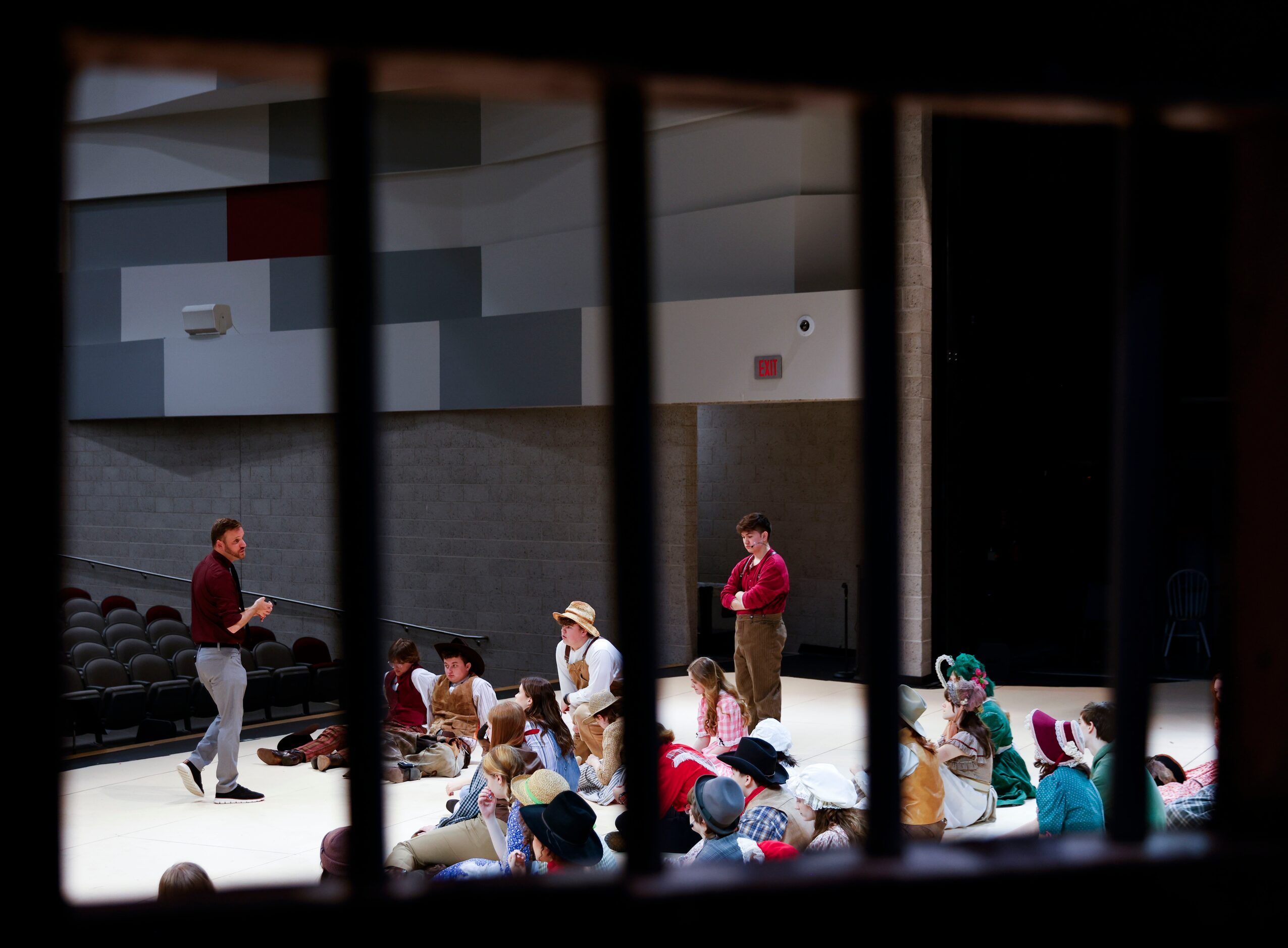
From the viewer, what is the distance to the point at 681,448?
451 inches

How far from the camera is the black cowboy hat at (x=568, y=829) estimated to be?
3.71 m

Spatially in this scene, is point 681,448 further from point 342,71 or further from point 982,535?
point 342,71

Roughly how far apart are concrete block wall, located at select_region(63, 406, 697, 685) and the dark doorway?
2887 mm

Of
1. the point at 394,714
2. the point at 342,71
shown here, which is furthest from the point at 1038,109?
the point at 394,714

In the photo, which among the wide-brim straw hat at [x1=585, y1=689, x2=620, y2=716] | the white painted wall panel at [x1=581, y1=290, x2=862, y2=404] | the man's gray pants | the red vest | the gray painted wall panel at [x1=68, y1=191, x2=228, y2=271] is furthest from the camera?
the gray painted wall panel at [x1=68, y1=191, x2=228, y2=271]

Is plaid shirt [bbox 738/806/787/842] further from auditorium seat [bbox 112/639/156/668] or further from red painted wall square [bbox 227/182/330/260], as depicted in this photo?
red painted wall square [bbox 227/182/330/260]

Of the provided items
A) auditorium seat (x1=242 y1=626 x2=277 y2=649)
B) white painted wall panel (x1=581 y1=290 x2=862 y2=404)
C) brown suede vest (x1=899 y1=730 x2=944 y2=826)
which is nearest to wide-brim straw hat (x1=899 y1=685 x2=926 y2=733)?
brown suede vest (x1=899 y1=730 x2=944 y2=826)

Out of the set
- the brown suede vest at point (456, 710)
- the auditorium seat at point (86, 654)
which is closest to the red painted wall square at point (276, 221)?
the auditorium seat at point (86, 654)

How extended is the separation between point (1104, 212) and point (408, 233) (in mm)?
8007

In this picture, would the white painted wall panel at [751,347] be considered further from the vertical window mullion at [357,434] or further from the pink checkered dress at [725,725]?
the vertical window mullion at [357,434]

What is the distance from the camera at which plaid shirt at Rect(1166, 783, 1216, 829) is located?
13.0ft

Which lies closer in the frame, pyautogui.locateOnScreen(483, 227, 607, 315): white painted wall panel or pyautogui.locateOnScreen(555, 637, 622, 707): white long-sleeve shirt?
pyautogui.locateOnScreen(555, 637, 622, 707): white long-sleeve shirt

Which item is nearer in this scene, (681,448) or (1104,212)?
(1104,212)

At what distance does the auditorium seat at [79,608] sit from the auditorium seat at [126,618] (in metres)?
0.14
